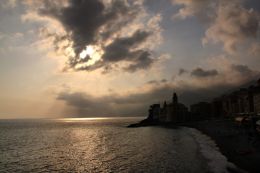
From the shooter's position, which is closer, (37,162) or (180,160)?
(180,160)

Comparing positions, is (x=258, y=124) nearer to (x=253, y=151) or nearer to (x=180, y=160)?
(x=253, y=151)

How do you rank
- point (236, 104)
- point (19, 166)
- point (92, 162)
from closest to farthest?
point (19, 166)
point (92, 162)
point (236, 104)

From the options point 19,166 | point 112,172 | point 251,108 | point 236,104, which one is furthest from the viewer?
point 236,104

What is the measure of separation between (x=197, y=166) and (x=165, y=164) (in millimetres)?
4927

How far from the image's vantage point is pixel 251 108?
136 m

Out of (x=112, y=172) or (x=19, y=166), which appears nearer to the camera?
(x=112, y=172)

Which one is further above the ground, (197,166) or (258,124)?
(258,124)

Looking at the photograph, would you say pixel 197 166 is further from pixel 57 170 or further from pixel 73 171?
pixel 57 170

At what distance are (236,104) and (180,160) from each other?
133 meters

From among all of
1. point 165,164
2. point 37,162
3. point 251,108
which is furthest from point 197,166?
point 251,108

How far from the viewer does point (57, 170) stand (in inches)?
1471

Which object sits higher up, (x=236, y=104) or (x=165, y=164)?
(x=236, y=104)

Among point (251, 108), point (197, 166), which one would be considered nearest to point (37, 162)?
point (197, 166)

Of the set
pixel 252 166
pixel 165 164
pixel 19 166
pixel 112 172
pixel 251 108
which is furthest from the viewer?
pixel 251 108
